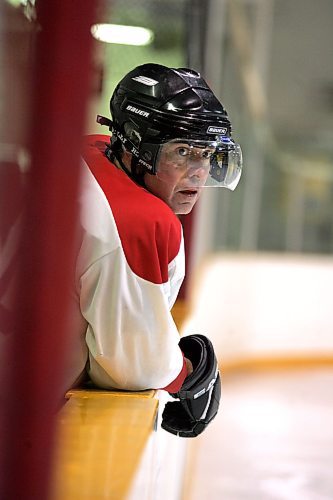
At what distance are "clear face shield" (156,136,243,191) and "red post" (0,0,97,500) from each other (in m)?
0.88

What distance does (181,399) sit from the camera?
1610 mm

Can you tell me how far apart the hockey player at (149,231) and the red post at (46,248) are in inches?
21.4

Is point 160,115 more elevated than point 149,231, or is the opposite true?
point 160,115

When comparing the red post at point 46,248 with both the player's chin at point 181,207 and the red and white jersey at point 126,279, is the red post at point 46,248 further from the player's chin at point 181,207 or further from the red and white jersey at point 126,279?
the player's chin at point 181,207

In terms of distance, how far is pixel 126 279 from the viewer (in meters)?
1.35

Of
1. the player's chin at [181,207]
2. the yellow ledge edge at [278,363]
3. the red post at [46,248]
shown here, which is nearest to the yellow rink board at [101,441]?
the red post at [46,248]

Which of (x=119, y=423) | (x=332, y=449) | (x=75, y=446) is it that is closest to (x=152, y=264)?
(x=119, y=423)

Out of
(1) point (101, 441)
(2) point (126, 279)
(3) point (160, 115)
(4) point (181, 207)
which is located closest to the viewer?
(1) point (101, 441)

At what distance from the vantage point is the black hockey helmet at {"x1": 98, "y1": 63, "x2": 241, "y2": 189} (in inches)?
60.7

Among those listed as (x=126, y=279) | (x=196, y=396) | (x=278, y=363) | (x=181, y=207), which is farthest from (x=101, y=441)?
(x=278, y=363)

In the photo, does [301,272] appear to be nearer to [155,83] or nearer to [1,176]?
[155,83]

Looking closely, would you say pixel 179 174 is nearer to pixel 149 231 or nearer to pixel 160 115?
pixel 160 115

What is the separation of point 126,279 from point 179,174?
0.32 metres

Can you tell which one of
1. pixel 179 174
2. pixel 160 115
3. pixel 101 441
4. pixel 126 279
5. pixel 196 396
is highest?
pixel 160 115
